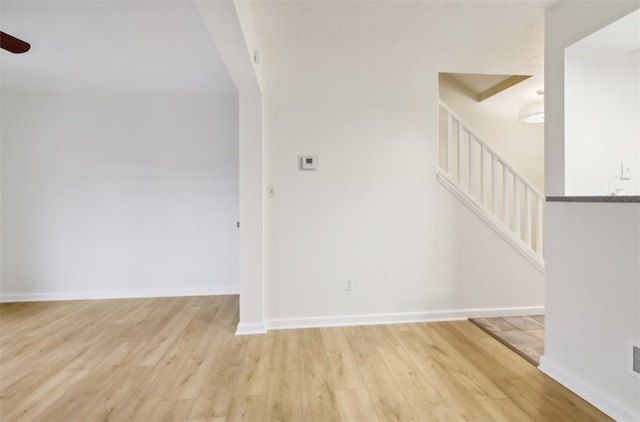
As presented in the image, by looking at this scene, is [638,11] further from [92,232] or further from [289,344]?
[92,232]

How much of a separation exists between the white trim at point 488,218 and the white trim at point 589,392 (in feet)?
3.71

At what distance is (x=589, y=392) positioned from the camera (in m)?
1.66

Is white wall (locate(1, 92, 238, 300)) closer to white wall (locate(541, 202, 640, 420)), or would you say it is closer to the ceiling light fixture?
white wall (locate(541, 202, 640, 420))

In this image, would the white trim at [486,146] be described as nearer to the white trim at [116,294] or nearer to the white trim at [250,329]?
the white trim at [250,329]

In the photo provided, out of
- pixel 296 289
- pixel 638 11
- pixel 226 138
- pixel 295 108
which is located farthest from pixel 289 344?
pixel 638 11

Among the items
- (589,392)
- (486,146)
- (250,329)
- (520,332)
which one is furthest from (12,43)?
(520,332)

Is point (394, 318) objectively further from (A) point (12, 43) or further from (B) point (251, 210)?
(A) point (12, 43)

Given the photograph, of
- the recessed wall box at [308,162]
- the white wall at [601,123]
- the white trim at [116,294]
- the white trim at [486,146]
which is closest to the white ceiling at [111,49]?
the recessed wall box at [308,162]

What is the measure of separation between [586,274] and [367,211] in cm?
155

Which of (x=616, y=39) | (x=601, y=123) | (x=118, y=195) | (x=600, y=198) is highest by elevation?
(x=616, y=39)

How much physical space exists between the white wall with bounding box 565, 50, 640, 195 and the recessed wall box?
1797mm

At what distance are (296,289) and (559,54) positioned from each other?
256 centimetres

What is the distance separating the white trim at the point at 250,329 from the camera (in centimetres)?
257

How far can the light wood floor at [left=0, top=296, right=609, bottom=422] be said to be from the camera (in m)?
1.59
